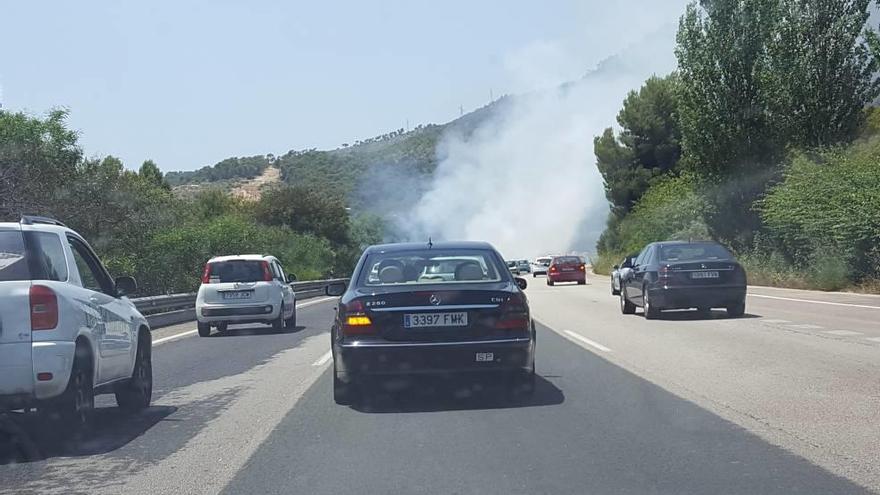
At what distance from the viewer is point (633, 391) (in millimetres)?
10969

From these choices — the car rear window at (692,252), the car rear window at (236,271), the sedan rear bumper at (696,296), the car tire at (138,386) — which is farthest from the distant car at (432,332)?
the car rear window at (236,271)

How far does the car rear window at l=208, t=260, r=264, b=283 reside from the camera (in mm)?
22828

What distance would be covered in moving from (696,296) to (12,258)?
49.4ft

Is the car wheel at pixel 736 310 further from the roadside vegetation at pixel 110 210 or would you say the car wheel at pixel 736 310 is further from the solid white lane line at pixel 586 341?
the roadside vegetation at pixel 110 210

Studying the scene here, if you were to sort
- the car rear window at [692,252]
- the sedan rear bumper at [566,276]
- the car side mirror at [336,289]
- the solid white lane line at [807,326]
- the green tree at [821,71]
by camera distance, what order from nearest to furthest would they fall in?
1. the car side mirror at [336,289]
2. the solid white lane line at [807,326]
3. the car rear window at [692,252]
4. the green tree at [821,71]
5. the sedan rear bumper at [566,276]

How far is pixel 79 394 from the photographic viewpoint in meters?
8.59

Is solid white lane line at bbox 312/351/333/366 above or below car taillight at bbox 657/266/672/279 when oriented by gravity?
below

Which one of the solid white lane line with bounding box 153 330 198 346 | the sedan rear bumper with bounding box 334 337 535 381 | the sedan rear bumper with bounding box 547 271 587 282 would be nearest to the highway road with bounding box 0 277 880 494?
the sedan rear bumper with bounding box 334 337 535 381

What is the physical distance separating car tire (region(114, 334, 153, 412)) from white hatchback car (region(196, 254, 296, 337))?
1149 cm

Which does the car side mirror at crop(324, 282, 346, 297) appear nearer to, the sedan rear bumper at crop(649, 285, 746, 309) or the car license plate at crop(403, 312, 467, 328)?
the car license plate at crop(403, 312, 467, 328)

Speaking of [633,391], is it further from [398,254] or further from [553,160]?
[553,160]

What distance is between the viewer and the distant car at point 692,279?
2106 cm

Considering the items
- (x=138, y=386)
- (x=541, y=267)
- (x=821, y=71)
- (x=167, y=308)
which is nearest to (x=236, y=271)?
(x=167, y=308)

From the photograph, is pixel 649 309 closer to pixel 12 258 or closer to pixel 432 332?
pixel 432 332
